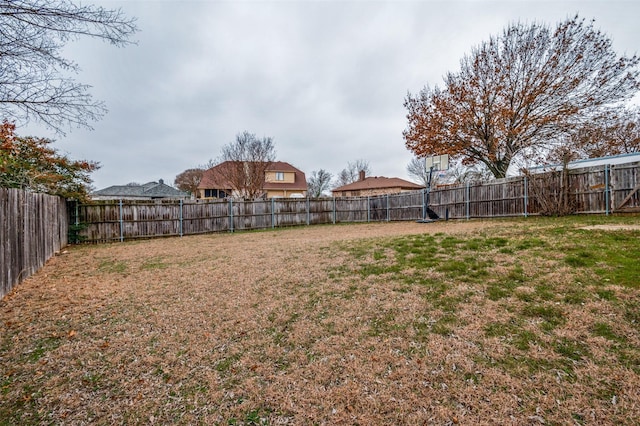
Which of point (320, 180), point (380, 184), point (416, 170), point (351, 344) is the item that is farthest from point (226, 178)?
point (416, 170)

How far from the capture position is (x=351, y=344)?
278cm

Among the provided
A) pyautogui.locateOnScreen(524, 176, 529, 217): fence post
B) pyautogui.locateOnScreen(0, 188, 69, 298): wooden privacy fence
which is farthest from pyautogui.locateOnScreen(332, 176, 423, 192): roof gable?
pyautogui.locateOnScreen(0, 188, 69, 298): wooden privacy fence

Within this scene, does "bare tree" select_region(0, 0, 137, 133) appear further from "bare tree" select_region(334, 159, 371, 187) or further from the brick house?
"bare tree" select_region(334, 159, 371, 187)

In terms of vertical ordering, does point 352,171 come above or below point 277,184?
above

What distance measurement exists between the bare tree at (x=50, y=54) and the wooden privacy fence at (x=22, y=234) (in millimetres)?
1743

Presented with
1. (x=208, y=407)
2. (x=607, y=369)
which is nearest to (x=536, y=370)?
(x=607, y=369)

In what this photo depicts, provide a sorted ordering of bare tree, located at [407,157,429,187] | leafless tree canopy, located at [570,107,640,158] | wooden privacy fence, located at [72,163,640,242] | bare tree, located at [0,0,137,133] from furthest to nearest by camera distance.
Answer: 1. bare tree, located at [407,157,429,187]
2. leafless tree canopy, located at [570,107,640,158]
3. wooden privacy fence, located at [72,163,640,242]
4. bare tree, located at [0,0,137,133]

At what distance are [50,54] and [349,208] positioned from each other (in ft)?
52.0

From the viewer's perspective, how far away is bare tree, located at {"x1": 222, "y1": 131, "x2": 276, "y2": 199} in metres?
21.2

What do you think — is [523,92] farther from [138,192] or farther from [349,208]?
[138,192]

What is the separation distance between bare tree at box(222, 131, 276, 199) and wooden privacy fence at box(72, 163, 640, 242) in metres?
5.86

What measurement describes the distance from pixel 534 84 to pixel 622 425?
18.0m

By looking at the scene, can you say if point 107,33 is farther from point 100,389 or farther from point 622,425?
point 622,425

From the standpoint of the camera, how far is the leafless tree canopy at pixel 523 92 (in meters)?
13.8
